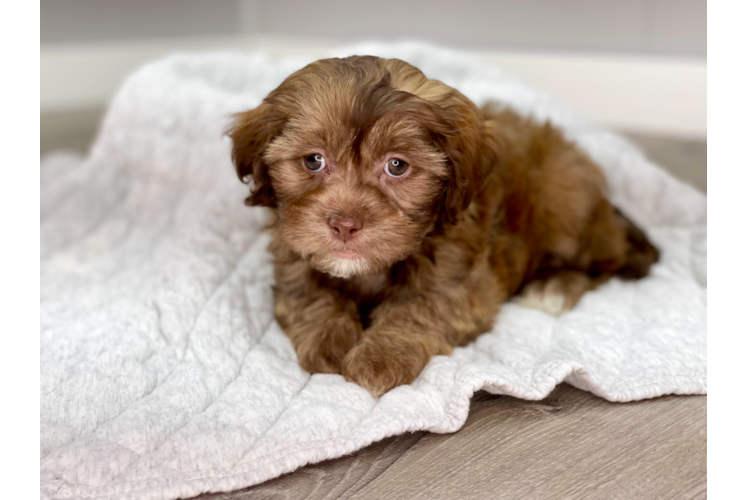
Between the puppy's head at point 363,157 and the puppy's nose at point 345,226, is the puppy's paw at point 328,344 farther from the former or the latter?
the puppy's nose at point 345,226

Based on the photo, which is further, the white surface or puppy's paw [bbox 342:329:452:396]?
the white surface

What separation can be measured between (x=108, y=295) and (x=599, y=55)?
9.54ft

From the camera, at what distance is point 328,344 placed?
75.1 inches

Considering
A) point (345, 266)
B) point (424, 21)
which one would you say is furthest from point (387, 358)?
point (424, 21)

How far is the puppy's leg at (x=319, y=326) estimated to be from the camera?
1888mm

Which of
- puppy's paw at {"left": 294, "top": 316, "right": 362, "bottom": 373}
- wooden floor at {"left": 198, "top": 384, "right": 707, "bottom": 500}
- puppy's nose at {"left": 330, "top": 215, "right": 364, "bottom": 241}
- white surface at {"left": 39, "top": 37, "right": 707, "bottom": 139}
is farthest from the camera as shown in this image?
white surface at {"left": 39, "top": 37, "right": 707, "bottom": 139}

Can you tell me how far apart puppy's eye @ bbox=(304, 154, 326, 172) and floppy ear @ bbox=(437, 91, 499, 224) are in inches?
11.4

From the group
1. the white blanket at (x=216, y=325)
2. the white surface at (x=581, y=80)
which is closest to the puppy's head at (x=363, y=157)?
the white blanket at (x=216, y=325)

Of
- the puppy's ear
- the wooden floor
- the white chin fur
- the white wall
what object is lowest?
the wooden floor

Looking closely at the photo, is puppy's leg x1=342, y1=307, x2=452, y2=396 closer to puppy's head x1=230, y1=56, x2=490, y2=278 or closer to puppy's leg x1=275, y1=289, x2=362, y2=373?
puppy's leg x1=275, y1=289, x2=362, y2=373

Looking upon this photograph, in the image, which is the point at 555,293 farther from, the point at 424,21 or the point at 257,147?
the point at 424,21

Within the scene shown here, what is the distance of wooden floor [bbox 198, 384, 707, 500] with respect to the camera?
146 centimetres

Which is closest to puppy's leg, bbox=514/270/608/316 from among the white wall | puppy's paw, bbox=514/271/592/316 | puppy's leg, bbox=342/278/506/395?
puppy's paw, bbox=514/271/592/316

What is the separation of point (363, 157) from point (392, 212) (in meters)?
0.15
